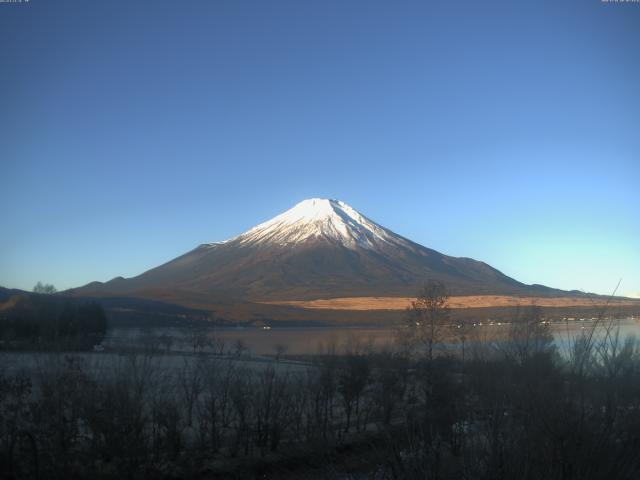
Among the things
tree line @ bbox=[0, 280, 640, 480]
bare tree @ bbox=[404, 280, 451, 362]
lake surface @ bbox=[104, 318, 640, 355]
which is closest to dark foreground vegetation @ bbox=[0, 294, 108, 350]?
lake surface @ bbox=[104, 318, 640, 355]

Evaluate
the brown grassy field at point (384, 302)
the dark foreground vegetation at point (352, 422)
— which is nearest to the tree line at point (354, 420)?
the dark foreground vegetation at point (352, 422)

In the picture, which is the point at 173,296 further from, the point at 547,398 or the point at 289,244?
the point at 547,398

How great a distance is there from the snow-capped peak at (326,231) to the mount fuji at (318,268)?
0.28m

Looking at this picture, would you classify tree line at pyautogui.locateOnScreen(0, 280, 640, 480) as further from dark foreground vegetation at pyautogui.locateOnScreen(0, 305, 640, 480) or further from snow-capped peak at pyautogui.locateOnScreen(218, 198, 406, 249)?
snow-capped peak at pyautogui.locateOnScreen(218, 198, 406, 249)

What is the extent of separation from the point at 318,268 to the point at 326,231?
26.0 m

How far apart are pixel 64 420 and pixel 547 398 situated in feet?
28.0

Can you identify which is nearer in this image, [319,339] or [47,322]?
[47,322]

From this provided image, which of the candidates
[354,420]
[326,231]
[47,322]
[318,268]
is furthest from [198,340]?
[326,231]

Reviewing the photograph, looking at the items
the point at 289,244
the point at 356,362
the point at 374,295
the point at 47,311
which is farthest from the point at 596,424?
the point at 289,244

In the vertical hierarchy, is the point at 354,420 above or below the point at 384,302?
below

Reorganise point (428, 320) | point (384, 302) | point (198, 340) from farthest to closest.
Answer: point (384, 302)
point (198, 340)
point (428, 320)

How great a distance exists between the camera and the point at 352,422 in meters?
19.1

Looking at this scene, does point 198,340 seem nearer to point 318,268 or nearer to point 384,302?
point 384,302

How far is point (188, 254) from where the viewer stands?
18600 centimetres
